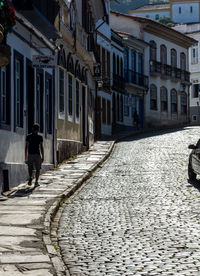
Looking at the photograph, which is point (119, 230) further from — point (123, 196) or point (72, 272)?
point (123, 196)

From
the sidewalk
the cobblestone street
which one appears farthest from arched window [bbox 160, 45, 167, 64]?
the sidewalk

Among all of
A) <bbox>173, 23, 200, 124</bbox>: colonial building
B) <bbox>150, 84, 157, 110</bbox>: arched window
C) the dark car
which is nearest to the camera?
the dark car

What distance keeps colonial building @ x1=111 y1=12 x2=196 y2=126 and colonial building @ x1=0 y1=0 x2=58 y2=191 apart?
32609mm

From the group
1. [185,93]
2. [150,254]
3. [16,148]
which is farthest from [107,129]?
[150,254]

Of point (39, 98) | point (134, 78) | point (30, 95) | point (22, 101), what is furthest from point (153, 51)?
point (22, 101)

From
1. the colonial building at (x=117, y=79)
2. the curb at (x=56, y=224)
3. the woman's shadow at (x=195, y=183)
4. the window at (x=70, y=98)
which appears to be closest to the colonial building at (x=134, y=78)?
the colonial building at (x=117, y=79)

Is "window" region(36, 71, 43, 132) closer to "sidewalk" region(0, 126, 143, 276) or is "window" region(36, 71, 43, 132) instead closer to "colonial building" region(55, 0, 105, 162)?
"sidewalk" region(0, 126, 143, 276)

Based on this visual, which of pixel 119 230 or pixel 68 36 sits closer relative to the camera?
pixel 119 230

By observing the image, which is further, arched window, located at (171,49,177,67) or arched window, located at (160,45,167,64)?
arched window, located at (171,49,177,67)

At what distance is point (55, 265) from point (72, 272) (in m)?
0.22

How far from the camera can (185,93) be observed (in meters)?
60.8

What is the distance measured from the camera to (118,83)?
46031 millimetres

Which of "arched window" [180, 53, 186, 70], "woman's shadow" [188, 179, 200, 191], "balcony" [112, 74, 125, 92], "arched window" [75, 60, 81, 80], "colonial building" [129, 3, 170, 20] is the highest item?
"colonial building" [129, 3, 170, 20]

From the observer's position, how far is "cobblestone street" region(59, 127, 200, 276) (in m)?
7.65
